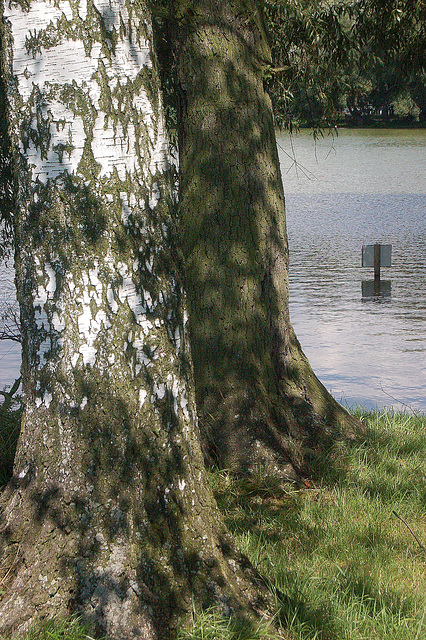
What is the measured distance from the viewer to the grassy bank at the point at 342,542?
10.2 ft

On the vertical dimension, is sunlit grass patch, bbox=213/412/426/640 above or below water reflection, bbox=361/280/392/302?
above

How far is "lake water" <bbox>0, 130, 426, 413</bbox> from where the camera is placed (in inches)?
374

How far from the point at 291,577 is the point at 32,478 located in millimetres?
1384

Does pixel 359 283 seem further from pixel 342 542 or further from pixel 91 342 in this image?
pixel 91 342

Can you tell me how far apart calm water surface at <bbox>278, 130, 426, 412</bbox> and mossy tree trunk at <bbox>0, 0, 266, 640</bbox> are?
5109 mm

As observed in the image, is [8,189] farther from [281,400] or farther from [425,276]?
[425,276]

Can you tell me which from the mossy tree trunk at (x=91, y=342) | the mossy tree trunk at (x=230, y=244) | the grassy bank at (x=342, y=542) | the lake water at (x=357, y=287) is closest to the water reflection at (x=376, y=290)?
the lake water at (x=357, y=287)

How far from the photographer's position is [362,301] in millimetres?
15133

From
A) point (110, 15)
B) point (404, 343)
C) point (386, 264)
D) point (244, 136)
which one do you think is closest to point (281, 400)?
point (244, 136)

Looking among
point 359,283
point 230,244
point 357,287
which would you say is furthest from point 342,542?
point 359,283

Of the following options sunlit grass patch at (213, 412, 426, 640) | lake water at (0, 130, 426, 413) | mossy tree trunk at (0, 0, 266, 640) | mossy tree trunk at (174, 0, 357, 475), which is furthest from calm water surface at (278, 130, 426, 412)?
mossy tree trunk at (0, 0, 266, 640)

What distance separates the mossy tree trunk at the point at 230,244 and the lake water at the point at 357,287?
287cm

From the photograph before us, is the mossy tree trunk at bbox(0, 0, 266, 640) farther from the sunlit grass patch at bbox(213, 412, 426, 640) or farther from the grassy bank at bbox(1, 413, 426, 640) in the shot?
the sunlit grass patch at bbox(213, 412, 426, 640)

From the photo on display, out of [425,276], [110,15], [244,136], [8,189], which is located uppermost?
[110,15]
